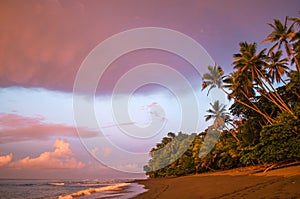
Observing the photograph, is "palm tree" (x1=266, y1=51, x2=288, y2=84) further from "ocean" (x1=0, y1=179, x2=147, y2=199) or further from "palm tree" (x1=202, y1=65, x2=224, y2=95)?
"ocean" (x1=0, y1=179, x2=147, y2=199)

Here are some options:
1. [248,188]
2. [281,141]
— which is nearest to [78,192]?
[248,188]

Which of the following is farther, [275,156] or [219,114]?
[219,114]

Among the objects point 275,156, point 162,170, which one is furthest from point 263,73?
point 162,170

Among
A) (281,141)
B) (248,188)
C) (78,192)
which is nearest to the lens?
(248,188)

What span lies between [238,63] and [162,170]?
42.6m

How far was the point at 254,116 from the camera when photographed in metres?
36.7

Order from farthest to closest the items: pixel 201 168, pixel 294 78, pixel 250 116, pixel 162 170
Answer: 1. pixel 162 170
2. pixel 201 168
3. pixel 250 116
4. pixel 294 78

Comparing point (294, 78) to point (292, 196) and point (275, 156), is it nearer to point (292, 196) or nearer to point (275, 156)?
point (275, 156)

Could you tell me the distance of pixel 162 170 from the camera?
220ft

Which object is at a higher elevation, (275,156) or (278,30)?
(278,30)

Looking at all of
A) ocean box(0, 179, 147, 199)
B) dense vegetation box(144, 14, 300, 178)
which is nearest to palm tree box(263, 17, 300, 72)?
dense vegetation box(144, 14, 300, 178)

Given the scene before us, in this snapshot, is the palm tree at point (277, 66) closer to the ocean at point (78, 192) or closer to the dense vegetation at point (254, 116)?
the dense vegetation at point (254, 116)

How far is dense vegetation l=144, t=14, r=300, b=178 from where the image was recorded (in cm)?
2500

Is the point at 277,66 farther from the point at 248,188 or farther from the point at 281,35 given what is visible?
the point at 248,188
